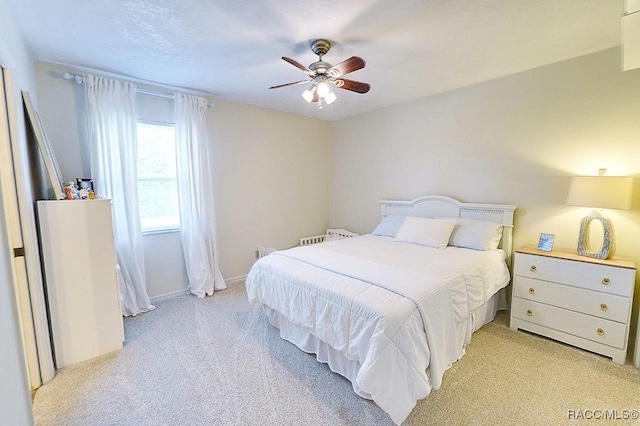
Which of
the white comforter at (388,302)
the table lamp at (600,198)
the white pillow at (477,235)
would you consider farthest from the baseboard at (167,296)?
the table lamp at (600,198)

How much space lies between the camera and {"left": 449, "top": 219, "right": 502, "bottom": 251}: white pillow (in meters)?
2.86

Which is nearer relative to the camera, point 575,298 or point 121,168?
point 575,298

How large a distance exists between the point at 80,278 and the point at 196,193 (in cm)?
151

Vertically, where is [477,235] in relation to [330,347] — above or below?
above

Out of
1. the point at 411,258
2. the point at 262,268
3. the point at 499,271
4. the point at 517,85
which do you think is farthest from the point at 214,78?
the point at 499,271

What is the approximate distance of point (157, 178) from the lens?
131 inches

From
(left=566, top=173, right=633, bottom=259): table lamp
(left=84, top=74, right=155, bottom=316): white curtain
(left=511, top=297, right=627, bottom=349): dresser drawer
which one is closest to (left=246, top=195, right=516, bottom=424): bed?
(left=511, top=297, right=627, bottom=349): dresser drawer

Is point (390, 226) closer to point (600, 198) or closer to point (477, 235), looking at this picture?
point (477, 235)

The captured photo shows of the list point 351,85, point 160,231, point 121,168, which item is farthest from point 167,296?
point 351,85

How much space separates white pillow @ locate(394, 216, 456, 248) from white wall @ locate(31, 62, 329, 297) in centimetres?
193

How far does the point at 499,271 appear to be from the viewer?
268 cm

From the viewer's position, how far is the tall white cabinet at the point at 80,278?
2.11 m

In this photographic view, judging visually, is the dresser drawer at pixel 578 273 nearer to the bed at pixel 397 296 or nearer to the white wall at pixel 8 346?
the bed at pixel 397 296

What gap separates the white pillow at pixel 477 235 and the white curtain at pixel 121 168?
11.6 feet
